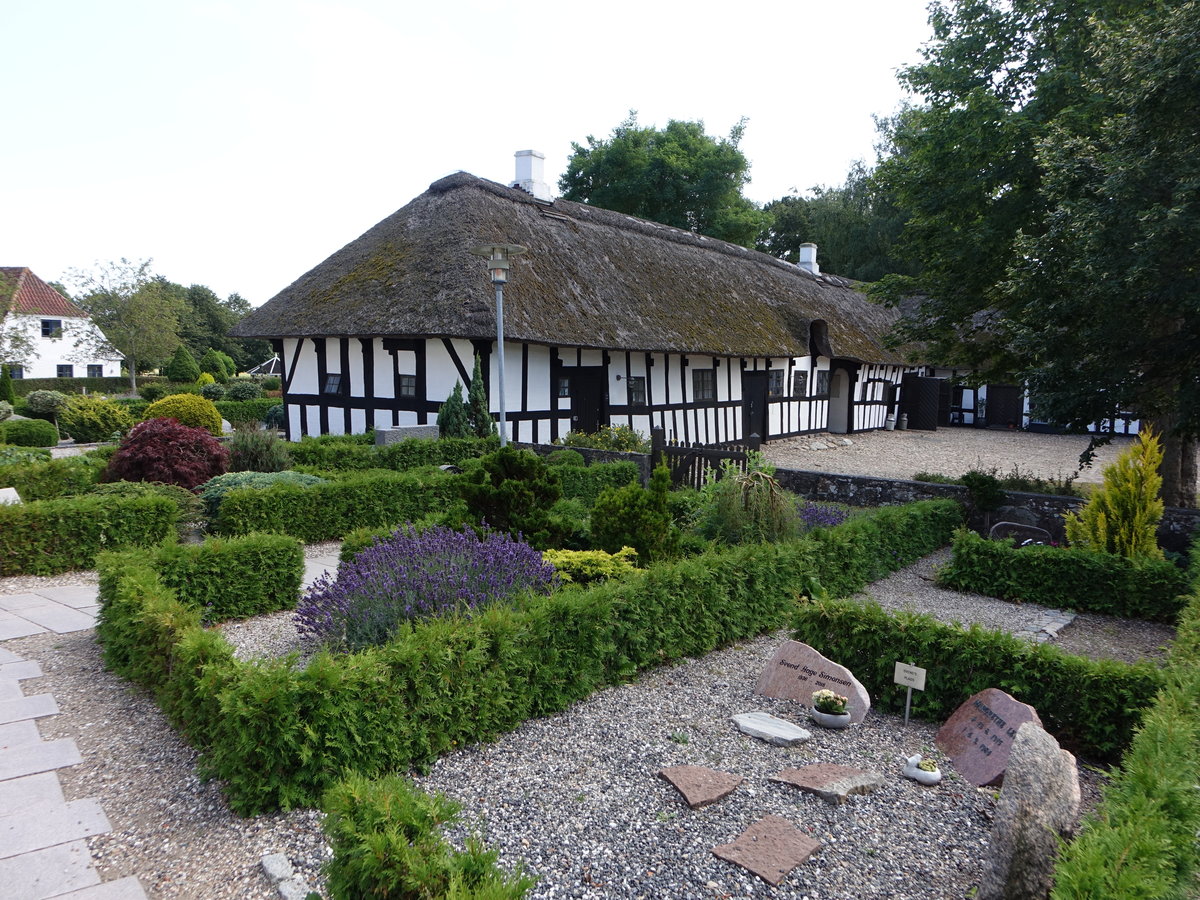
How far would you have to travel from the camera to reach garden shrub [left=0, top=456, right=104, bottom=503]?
995 cm

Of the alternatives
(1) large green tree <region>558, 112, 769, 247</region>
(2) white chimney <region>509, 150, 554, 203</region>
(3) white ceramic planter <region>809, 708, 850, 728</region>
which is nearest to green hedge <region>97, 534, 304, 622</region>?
(3) white ceramic planter <region>809, 708, 850, 728</region>

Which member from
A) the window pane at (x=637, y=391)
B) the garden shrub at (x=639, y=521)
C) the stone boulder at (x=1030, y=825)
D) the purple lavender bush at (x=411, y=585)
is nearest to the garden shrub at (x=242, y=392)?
the window pane at (x=637, y=391)

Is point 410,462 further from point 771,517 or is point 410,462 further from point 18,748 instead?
point 18,748

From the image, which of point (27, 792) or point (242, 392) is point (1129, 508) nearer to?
point (27, 792)

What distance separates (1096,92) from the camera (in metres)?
10.2

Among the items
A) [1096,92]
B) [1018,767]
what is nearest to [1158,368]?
[1096,92]

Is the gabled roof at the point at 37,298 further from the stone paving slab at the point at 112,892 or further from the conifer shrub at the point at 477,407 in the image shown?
the stone paving slab at the point at 112,892

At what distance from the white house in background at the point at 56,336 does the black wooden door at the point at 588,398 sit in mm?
30729

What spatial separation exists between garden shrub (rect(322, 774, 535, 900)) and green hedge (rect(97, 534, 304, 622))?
3.78 m

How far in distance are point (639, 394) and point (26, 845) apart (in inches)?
595

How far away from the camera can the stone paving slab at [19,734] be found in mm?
4363

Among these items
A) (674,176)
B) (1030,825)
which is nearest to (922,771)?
(1030,825)

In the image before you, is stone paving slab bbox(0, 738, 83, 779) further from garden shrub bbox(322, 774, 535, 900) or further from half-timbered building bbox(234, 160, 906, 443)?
half-timbered building bbox(234, 160, 906, 443)

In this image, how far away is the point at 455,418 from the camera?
545 inches
